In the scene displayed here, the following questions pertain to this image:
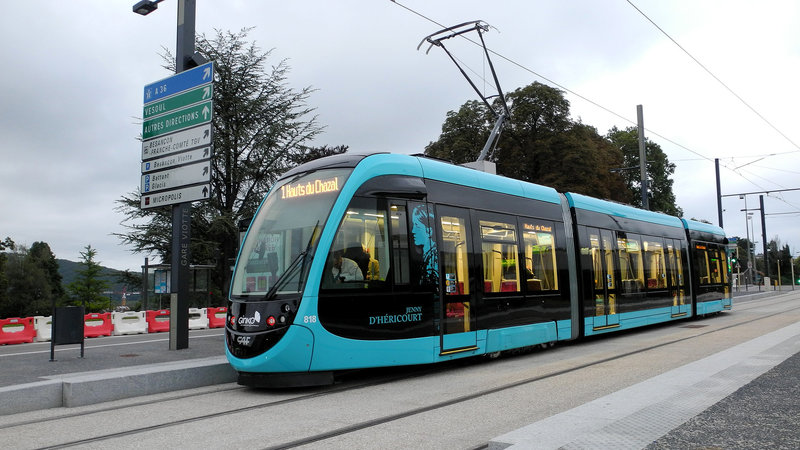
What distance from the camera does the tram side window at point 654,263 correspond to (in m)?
16.2

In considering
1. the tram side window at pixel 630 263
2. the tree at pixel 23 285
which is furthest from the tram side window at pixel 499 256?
the tree at pixel 23 285

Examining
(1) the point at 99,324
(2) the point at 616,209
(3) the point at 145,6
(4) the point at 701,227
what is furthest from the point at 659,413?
(1) the point at 99,324

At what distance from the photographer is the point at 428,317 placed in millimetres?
8914

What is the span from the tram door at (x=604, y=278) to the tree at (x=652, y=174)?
38.9 meters

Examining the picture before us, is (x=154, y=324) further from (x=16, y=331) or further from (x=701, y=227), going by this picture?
(x=701, y=227)

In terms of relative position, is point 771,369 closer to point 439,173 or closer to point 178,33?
point 439,173

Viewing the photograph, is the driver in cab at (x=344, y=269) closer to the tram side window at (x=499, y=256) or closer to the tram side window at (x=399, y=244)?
the tram side window at (x=399, y=244)

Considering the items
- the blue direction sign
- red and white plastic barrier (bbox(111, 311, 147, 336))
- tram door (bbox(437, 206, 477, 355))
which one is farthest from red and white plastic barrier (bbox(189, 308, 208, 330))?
tram door (bbox(437, 206, 477, 355))

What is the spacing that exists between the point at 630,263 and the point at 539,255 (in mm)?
4725

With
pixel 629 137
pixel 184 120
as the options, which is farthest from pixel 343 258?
pixel 629 137

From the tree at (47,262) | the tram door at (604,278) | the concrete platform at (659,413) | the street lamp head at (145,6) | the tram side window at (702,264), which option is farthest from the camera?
the tree at (47,262)

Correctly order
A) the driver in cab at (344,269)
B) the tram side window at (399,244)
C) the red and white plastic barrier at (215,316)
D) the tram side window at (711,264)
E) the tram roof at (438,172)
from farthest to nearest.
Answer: the red and white plastic barrier at (215,316) → the tram side window at (711,264) → the tram roof at (438,172) → the tram side window at (399,244) → the driver in cab at (344,269)

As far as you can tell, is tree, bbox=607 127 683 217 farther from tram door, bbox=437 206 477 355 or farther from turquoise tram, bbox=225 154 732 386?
tram door, bbox=437 206 477 355

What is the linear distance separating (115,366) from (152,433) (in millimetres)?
4148
